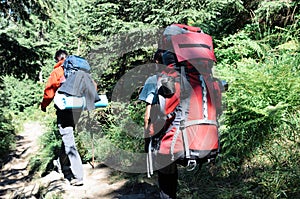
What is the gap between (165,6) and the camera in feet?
21.4

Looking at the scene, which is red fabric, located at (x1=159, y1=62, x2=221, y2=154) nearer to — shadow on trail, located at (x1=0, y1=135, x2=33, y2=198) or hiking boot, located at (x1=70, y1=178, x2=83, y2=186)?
hiking boot, located at (x1=70, y1=178, x2=83, y2=186)

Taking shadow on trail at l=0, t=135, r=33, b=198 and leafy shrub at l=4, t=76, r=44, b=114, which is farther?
leafy shrub at l=4, t=76, r=44, b=114

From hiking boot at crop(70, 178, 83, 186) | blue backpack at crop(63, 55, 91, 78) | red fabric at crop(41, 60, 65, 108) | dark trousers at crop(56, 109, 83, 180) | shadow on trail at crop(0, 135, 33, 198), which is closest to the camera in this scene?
blue backpack at crop(63, 55, 91, 78)

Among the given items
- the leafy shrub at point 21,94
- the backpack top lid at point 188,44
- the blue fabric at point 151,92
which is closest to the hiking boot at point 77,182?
the blue fabric at point 151,92

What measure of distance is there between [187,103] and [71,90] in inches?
96.6

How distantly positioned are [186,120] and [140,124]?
4.09 m

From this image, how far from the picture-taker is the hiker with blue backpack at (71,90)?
15.4ft

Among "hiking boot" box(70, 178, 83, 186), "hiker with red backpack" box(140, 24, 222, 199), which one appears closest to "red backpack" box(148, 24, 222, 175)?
"hiker with red backpack" box(140, 24, 222, 199)

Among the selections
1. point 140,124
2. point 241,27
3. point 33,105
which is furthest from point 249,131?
point 33,105

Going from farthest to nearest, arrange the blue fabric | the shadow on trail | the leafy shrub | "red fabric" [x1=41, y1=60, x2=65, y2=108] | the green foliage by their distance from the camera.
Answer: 1. the leafy shrub
2. the shadow on trail
3. "red fabric" [x1=41, y1=60, x2=65, y2=108]
4. the green foliage
5. the blue fabric

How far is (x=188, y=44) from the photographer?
269 centimetres

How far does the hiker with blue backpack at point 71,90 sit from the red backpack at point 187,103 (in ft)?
7.42

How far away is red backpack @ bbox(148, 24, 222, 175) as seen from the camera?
2.63 meters

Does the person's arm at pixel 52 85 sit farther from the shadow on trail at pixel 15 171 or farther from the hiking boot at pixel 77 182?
the shadow on trail at pixel 15 171
